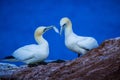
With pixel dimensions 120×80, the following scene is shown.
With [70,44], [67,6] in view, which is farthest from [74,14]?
[70,44]

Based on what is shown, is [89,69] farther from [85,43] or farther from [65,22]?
[65,22]

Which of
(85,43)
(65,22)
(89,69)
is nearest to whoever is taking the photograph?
(89,69)

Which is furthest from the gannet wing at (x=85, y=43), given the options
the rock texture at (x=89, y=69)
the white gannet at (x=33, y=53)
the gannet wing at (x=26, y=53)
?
the rock texture at (x=89, y=69)

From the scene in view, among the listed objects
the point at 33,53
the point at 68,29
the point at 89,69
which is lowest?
the point at 89,69

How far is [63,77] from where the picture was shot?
2000 mm

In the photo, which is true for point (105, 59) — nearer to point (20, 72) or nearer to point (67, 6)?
point (20, 72)

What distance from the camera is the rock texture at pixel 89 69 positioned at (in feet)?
5.80

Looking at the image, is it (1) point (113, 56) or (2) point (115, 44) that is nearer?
(1) point (113, 56)

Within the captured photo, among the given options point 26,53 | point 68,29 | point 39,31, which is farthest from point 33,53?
point 68,29

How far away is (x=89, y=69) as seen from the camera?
1937 mm

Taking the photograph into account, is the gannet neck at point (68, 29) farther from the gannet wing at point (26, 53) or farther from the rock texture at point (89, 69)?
the rock texture at point (89, 69)

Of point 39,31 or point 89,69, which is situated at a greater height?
point 39,31

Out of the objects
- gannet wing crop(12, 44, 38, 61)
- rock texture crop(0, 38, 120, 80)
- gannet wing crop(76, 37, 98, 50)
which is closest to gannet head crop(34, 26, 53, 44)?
gannet wing crop(12, 44, 38, 61)

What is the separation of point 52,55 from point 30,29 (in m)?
0.47
